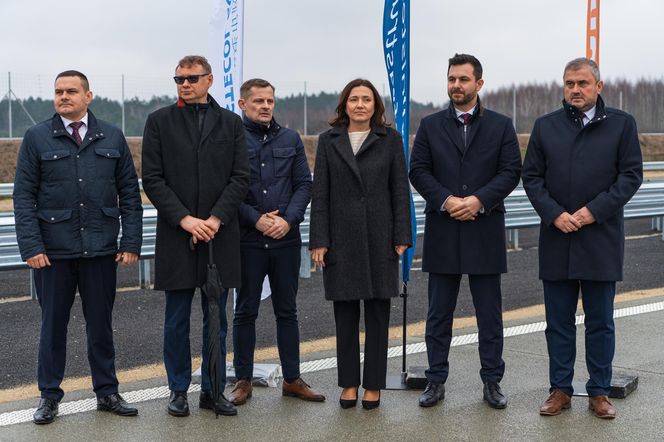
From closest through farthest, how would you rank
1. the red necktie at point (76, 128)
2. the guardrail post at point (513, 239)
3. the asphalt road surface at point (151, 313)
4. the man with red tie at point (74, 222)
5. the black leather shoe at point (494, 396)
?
the man with red tie at point (74, 222) < the red necktie at point (76, 128) < the black leather shoe at point (494, 396) < the asphalt road surface at point (151, 313) < the guardrail post at point (513, 239)

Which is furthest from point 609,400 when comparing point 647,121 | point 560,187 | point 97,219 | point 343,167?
point 647,121

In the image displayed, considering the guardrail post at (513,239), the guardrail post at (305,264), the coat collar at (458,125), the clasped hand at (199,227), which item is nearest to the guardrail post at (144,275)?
the guardrail post at (305,264)

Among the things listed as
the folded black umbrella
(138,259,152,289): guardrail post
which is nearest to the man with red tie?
the folded black umbrella

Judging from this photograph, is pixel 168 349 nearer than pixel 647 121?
Yes

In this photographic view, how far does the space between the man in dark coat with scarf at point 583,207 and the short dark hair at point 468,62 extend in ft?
1.61

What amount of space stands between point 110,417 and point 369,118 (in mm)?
2277

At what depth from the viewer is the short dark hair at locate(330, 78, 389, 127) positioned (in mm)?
5836

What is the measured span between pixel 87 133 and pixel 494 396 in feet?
9.20

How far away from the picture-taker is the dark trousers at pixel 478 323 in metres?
5.94

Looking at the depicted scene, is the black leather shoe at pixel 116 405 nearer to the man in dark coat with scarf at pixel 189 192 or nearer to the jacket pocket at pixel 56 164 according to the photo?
the man in dark coat with scarf at pixel 189 192

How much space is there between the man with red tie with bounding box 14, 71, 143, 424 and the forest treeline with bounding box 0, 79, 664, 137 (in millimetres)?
8086

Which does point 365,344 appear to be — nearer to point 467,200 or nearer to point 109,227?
point 467,200

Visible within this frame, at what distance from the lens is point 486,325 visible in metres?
5.98

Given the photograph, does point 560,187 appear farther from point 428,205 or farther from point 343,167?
point 343,167
